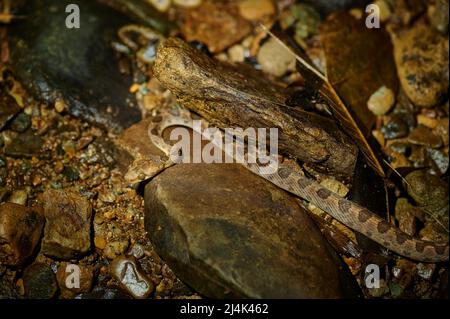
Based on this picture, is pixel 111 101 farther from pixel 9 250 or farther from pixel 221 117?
pixel 9 250

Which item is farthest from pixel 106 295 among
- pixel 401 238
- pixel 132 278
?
pixel 401 238

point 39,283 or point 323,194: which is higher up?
point 323,194

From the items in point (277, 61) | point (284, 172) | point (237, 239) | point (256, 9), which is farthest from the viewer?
point (256, 9)

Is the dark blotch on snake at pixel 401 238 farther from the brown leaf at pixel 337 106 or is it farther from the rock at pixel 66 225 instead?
the rock at pixel 66 225

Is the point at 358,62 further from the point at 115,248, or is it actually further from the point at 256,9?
the point at 115,248

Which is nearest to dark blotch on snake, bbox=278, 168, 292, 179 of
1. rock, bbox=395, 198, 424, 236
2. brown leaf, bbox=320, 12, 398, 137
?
brown leaf, bbox=320, 12, 398, 137
